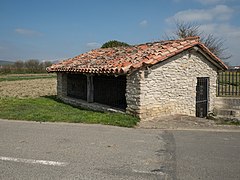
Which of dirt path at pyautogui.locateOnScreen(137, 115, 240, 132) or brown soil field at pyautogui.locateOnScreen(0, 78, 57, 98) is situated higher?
brown soil field at pyautogui.locateOnScreen(0, 78, 57, 98)

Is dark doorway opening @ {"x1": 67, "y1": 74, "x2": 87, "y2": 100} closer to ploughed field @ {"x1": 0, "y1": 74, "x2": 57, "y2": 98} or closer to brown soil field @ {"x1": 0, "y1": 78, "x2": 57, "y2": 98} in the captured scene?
ploughed field @ {"x1": 0, "y1": 74, "x2": 57, "y2": 98}

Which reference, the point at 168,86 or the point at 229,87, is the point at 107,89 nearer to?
the point at 168,86

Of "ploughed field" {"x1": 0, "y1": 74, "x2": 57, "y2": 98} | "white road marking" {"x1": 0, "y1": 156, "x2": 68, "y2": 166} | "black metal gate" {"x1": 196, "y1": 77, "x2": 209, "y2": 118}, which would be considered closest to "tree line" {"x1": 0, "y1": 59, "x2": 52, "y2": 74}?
"ploughed field" {"x1": 0, "y1": 74, "x2": 57, "y2": 98}

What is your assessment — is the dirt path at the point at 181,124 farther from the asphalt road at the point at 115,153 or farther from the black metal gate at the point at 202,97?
the black metal gate at the point at 202,97

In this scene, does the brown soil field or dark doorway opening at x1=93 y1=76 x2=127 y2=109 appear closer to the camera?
dark doorway opening at x1=93 y1=76 x2=127 y2=109

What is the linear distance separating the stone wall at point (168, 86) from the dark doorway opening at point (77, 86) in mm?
4876

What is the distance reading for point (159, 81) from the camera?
9734 mm

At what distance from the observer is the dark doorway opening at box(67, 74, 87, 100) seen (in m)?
14.0

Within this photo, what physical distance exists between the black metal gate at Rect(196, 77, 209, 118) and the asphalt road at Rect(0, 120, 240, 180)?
4.47 metres

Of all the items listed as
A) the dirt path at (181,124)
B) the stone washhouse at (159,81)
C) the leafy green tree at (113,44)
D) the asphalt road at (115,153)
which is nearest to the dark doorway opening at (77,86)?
the stone washhouse at (159,81)

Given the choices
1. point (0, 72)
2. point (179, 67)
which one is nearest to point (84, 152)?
point (179, 67)

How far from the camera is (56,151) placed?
5.48 metres

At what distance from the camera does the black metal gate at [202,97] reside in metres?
11.7

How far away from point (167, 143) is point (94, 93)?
764 centimetres
